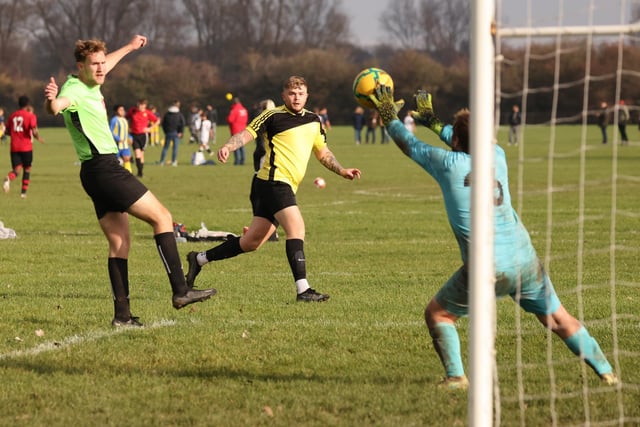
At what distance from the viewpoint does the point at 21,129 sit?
22.7m

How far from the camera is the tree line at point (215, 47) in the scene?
89625 millimetres

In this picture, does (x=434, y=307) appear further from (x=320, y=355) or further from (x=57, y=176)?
(x=57, y=176)

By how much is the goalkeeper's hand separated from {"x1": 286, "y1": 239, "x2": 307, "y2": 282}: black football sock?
352 centimetres

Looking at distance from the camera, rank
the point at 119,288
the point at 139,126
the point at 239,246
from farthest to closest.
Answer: the point at 139,126, the point at 239,246, the point at 119,288

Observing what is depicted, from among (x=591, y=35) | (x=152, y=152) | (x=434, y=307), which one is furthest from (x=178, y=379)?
(x=152, y=152)

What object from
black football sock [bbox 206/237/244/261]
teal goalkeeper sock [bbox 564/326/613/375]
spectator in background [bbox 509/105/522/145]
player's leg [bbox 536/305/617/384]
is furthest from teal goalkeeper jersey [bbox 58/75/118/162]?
spectator in background [bbox 509/105/522/145]

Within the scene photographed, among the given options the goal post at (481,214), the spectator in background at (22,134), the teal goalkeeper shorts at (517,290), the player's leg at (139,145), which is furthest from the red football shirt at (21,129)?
the goal post at (481,214)

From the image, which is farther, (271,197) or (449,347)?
(271,197)

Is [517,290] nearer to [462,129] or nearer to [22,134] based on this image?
[462,129]

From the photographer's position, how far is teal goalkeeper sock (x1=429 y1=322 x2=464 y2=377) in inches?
250

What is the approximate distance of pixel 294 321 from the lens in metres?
8.52

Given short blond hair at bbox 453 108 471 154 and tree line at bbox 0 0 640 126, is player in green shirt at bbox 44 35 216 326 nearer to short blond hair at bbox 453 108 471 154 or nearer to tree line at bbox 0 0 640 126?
short blond hair at bbox 453 108 471 154

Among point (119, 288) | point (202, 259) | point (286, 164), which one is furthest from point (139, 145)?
point (119, 288)

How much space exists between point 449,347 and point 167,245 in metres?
2.66
